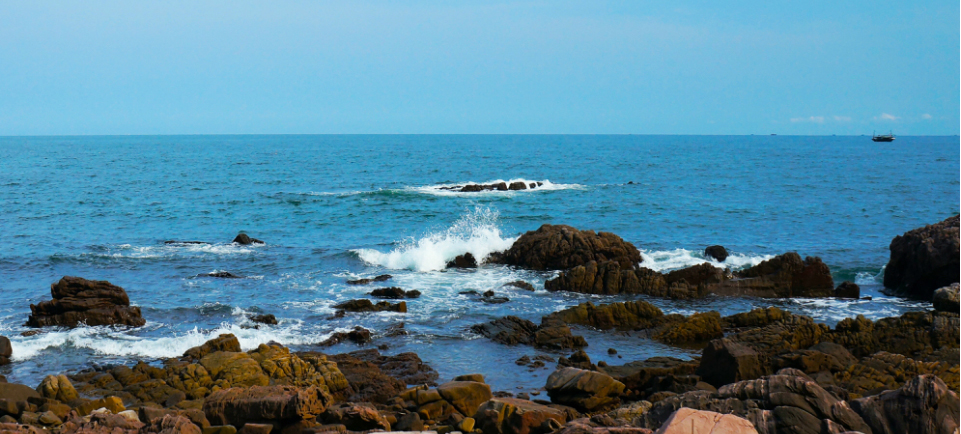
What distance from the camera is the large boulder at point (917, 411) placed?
976cm

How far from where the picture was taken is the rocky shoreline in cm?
1007

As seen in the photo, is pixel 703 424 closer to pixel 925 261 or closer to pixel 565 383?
pixel 565 383

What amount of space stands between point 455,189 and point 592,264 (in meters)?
35.3

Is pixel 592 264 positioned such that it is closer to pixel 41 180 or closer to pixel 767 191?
pixel 767 191

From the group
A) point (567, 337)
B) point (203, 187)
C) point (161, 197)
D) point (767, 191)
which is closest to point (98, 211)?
point (161, 197)

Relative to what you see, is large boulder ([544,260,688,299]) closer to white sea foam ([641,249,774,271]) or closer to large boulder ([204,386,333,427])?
white sea foam ([641,249,774,271])

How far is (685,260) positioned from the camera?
2938 centimetres

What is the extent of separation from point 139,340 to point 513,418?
11.8 metres

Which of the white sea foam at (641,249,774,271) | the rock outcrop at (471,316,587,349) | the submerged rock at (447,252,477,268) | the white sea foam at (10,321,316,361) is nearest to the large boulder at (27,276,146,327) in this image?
the white sea foam at (10,321,316,361)

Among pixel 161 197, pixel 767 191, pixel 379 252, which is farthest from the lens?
pixel 767 191

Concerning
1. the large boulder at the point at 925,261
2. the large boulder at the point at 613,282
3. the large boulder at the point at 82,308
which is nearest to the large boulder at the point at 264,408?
the large boulder at the point at 82,308

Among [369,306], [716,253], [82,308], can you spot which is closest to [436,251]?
[369,306]

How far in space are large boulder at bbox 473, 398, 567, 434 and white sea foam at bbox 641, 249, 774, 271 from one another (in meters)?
17.0

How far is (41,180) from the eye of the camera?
73688 mm
